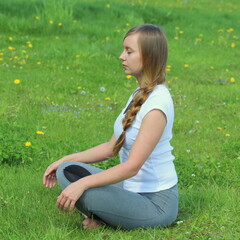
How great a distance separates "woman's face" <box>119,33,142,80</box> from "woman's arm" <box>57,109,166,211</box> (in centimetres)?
34

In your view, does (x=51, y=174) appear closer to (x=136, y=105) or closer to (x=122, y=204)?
(x=122, y=204)

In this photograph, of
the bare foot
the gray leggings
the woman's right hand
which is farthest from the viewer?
the woman's right hand

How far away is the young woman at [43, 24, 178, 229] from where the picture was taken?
3.34m

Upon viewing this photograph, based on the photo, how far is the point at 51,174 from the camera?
381cm

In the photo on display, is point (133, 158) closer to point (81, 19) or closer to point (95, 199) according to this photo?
point (95, 199)

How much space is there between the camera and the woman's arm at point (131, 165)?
3.31 meters

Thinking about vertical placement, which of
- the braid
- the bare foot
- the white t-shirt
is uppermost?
the braid

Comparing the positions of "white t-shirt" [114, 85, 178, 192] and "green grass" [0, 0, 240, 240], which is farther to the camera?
"green grass" [0, 0, 240, 240]

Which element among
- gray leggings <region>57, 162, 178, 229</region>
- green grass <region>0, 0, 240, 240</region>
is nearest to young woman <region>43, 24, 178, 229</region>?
gray leggings <region>57, 162, 178, 229</region>

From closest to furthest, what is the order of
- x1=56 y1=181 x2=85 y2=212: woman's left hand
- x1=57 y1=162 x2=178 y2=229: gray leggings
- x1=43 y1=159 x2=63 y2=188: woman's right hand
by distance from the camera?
x1=56 y1=181 x2=85 y2=212: woman's left hand
x1=57 y1=162 x2=178 y2=229: gray leggings
x1=43 y1=159 x2=63 y2=188: woman's right hand

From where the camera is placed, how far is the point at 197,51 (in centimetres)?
1052

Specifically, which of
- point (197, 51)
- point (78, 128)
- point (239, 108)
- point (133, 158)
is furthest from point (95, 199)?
point (197, 51)

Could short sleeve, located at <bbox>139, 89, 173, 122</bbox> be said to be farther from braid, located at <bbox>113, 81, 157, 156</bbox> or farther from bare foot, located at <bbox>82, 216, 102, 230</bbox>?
bare foot, located at <bbox>82, 216, 102, 230</bbox>

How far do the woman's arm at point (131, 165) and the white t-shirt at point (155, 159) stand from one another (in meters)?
0.10
